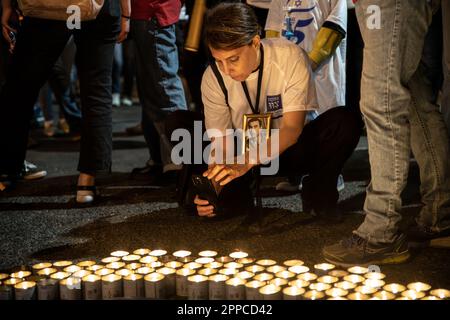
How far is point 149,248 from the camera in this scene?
306 centimetres

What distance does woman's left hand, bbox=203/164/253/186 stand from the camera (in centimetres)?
306

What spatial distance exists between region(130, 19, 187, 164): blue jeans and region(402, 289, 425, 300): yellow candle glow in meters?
2.16

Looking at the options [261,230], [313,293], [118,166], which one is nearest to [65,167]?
[118,166]

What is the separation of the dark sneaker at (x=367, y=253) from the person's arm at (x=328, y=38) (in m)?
1.17

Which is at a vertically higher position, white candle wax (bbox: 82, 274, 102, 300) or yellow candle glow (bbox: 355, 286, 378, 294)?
yellow candle glow (bbox: 355, 286, 378, 294)

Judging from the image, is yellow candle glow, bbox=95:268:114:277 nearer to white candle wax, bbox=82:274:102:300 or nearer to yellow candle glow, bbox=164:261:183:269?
white candle wax, bbox=82:274:102:300

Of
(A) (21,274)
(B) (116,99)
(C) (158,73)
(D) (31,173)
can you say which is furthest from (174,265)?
(B) (116,99)

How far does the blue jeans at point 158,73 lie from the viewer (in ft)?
13.7

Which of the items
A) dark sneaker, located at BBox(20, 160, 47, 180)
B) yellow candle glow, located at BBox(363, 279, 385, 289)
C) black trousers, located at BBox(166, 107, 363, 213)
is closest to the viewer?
yellow candle glow, located at BBox(363, 279, 385, 289)

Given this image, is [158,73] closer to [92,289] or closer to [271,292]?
[92,289]

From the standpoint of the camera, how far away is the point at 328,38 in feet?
11.9

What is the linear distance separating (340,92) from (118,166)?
1.80m

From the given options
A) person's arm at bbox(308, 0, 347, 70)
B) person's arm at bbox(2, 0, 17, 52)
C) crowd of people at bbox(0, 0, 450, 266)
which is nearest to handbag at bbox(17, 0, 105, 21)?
crowd of people at bbox(0, 0, 450, 266)

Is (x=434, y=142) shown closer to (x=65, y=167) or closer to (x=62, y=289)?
(x=62, y=289)
